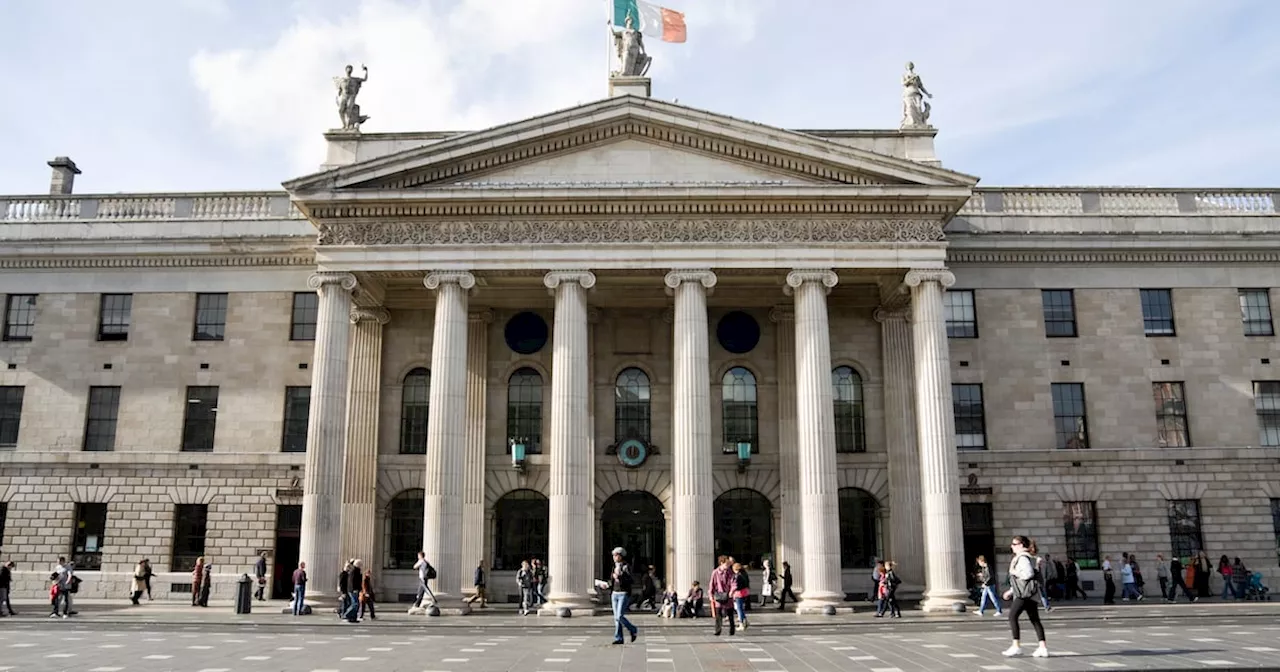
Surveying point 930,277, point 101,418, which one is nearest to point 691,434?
point 930,277

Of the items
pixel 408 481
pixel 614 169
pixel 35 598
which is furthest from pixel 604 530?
pixel 35 598

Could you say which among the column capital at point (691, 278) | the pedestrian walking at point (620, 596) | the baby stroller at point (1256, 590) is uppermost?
the column capital at point (691, 278)

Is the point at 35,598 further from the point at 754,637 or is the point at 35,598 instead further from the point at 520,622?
the point at 754,637

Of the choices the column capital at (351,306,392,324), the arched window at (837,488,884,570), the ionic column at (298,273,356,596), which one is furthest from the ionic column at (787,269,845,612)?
the column capital at (351,306,392,324)

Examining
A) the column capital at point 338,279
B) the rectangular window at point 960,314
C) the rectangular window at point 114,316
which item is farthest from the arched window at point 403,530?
the rectangular window at point 960,314

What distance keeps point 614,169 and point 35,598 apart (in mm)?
23472

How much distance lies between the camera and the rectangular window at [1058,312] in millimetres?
34500

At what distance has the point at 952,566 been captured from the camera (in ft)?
92.5

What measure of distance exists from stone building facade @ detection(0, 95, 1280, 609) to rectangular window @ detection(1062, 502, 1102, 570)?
0.10 m

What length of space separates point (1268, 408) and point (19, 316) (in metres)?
44.4

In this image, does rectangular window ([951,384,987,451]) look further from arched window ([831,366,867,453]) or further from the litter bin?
the litter bin

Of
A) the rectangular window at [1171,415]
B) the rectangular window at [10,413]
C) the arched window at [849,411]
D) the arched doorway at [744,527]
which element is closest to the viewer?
the arched doorway at [744,527]

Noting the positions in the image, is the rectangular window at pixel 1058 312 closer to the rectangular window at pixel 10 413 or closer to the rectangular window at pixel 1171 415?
the rectangular window at pixel 1171 415

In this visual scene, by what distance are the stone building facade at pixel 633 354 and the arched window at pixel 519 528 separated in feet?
0.36
